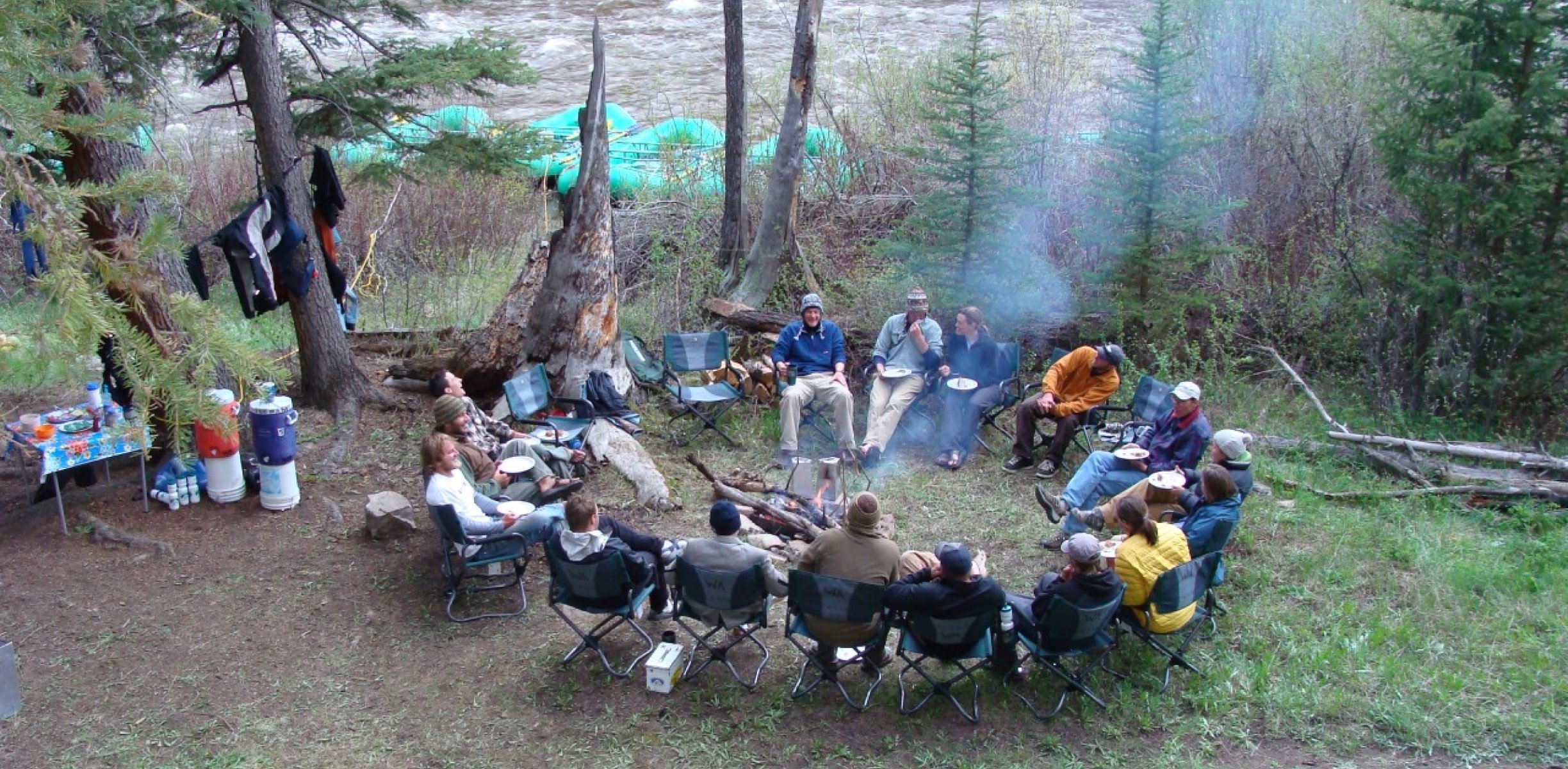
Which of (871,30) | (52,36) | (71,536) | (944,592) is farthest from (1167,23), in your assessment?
(871,30)

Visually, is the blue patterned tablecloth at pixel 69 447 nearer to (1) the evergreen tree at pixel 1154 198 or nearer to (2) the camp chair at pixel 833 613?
(2) the camp chair at pixel 833 613

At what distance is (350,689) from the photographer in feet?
15.4

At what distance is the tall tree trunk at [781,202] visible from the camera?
10.0 metres

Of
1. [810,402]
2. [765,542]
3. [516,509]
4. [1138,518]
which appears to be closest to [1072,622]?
[1138,518]

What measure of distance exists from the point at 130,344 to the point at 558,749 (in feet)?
8.11

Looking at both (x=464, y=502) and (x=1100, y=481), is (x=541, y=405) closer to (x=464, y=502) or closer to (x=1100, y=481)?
(x=464, y=502)

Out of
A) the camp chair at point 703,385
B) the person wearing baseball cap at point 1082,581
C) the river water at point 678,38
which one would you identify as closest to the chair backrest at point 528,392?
the camp chair at point 703,385

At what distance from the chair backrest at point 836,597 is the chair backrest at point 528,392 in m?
3.37

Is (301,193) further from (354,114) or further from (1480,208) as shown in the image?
(1480,208)

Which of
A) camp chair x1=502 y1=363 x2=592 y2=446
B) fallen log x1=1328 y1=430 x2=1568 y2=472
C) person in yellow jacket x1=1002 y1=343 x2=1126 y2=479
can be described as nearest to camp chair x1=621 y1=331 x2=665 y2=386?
camp chair x1=502 y1=363 x2=592 y2=446

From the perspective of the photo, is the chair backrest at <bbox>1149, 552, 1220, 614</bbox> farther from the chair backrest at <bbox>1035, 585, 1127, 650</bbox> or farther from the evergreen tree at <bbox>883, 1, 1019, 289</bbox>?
the evergreen tree at <bbox>883, 1, 1019, 289</bbox>

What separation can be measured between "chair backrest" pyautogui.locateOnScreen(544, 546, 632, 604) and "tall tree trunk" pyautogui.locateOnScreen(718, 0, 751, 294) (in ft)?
19.6

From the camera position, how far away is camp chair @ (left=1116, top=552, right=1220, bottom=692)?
15.2 feet

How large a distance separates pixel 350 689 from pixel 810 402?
13.2ft
